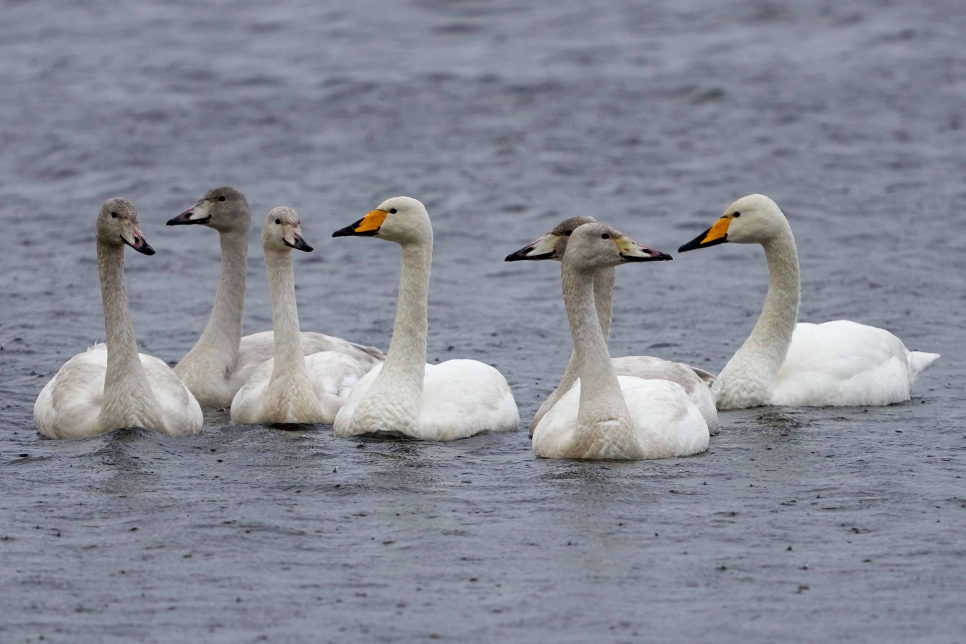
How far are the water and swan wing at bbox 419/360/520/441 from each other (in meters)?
0.34

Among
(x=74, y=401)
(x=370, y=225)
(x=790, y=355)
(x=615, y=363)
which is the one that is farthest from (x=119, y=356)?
(x=790, y=355)

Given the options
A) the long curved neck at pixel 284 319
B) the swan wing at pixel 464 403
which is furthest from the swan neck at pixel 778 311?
the long curved neck at pixel 284 319

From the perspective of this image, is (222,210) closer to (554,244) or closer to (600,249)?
(554,244)

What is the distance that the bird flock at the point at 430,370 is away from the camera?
10633 millimetres

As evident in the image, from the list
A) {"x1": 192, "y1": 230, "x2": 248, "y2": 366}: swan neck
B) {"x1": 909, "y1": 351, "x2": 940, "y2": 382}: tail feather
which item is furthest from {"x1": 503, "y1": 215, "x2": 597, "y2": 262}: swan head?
{"x1": 909, "y1": 351, "x2": 940, "y2": 382}: tail feather

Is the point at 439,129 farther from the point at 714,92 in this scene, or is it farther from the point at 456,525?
the point at 456,525

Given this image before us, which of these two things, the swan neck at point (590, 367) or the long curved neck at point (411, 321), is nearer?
the swan neck at point (590, 367)

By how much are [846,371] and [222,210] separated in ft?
18.3

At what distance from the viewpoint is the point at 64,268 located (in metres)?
19.0

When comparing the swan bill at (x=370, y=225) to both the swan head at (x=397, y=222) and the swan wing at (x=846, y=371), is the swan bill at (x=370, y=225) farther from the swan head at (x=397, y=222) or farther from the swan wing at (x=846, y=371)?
the swan wing at (x=846, y=371)

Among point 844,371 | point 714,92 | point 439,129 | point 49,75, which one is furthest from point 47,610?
point 49,75

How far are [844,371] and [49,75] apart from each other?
68.5 ft

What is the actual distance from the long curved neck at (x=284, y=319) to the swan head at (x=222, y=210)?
1.30m

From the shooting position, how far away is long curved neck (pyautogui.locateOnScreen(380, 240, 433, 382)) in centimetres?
1146
